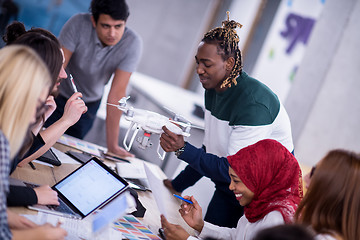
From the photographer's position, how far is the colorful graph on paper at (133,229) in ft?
5.51

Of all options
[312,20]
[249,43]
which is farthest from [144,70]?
[312,20]

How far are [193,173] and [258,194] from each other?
0.72 meters

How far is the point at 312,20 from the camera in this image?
5.77 metres

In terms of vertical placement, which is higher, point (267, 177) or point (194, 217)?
point (267, 177)

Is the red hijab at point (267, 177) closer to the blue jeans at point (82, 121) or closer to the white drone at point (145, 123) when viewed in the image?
the white drone at point (145, 123)

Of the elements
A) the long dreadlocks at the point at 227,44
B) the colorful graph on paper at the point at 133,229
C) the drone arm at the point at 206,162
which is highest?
the long dreadlocks at the point at 227,44

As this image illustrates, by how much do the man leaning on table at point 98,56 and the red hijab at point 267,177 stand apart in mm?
1136

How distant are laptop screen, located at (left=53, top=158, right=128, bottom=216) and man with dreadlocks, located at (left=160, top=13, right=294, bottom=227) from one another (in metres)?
0.37

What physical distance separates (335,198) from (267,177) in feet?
1.24

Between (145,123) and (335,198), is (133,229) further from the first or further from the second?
(335,198)

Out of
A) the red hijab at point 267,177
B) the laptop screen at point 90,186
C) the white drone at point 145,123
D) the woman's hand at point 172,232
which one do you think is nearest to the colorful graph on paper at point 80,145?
the white drone at point 145,123

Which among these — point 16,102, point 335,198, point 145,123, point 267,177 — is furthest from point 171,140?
point 16,102

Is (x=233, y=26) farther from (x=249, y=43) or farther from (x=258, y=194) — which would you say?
(x=249, y=43)

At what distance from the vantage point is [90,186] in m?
1.73
